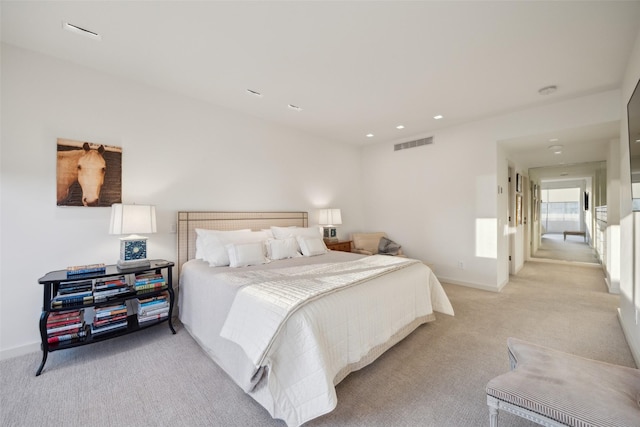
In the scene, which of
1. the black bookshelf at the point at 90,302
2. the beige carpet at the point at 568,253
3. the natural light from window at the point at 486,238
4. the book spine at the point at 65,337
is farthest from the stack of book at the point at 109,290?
the beige carpet at the point at 568,253

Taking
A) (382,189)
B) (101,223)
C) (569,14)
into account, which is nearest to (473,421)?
(569,14)

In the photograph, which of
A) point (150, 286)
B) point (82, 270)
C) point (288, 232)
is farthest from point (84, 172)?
point (288, 232)

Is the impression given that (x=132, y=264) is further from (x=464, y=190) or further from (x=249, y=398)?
(x=464, y=190)

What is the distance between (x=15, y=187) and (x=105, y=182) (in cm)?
65

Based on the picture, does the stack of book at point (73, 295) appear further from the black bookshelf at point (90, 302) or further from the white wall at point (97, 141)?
the white wall at point (97, 141)

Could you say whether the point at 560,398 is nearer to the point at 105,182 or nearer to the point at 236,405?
the point at 236,405

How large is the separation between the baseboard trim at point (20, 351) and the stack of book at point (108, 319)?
612mm

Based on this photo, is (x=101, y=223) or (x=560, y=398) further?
(x=101, y=223)

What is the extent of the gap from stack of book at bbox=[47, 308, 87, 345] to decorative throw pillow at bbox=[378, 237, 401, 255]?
172 inches

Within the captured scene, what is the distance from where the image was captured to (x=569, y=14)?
200 centimetres

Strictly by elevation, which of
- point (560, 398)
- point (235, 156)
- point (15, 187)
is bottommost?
point (560, 398)

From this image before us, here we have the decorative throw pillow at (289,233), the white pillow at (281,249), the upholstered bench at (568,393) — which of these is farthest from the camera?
the decorative throw pillow at (289,233)

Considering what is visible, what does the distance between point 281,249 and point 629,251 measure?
3643mm

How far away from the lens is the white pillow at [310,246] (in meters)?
3.68
